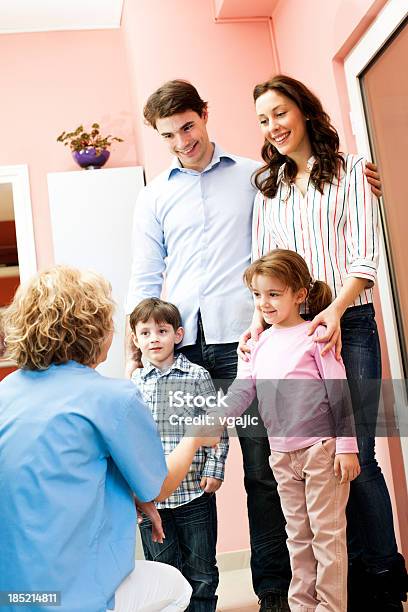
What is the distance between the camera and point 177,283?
7.18ft

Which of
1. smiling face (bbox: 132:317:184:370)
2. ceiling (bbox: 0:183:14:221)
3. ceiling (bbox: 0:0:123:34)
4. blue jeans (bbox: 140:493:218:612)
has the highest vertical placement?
ceiling (bbox: 0:0:123:34)

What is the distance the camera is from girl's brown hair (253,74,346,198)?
1896 millimetres

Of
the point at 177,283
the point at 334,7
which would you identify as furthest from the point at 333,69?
the point at 177,283

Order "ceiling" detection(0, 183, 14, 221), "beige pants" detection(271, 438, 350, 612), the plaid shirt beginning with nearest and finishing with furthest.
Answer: "beige pants" detection(271, 438, 350, 612), the plaid shirt, "ceiling" detection(0, 183, 14, 221)

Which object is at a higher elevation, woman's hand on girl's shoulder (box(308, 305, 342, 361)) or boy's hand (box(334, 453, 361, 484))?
woman's hand on girl's shoulder (box(308, 305, 342, 361))

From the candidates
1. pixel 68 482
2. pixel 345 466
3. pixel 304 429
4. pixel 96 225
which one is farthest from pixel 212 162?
pixel 96 225

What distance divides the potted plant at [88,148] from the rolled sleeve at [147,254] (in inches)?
52.2

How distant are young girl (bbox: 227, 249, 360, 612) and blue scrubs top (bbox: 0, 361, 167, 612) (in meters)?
0.52

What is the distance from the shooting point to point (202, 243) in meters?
2.13

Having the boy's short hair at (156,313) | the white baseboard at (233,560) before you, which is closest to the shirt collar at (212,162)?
the boy's short hair at (156,313)

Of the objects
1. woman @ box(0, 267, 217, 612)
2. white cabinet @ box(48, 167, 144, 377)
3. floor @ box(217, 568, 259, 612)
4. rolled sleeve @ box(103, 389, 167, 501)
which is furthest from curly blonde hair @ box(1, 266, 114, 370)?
white cabinet @ box(48, 167, 144, 377)

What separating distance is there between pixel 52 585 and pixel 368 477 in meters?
0.86

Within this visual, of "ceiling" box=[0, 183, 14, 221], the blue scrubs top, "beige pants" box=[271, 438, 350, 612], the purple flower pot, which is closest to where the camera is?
the blue scrubs top

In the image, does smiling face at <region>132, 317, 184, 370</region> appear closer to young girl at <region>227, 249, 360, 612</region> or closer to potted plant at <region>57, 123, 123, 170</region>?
young girl at <region>227, 249, 360, 612</region>
